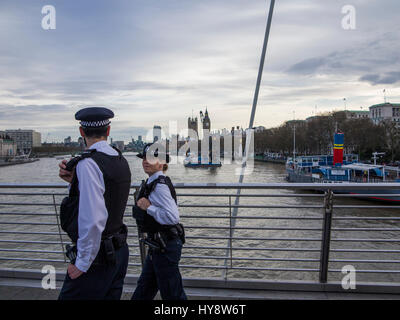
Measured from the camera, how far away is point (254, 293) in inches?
141

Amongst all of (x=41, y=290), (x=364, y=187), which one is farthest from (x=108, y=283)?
(x=364, y=187)

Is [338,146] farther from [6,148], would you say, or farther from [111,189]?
[6,148]

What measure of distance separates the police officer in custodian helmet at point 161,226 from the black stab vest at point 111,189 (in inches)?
15.5

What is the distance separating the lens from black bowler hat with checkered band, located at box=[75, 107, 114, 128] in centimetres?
225

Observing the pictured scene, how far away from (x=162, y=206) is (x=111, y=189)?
585 mm

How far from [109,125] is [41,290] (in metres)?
2.37

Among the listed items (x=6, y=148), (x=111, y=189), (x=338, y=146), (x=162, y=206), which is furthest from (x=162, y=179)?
(x=6, y=148)

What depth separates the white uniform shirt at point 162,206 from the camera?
2.63 metres

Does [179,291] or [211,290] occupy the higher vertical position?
[179,291]

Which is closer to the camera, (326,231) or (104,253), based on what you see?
(104,253)

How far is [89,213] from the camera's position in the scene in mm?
1996
